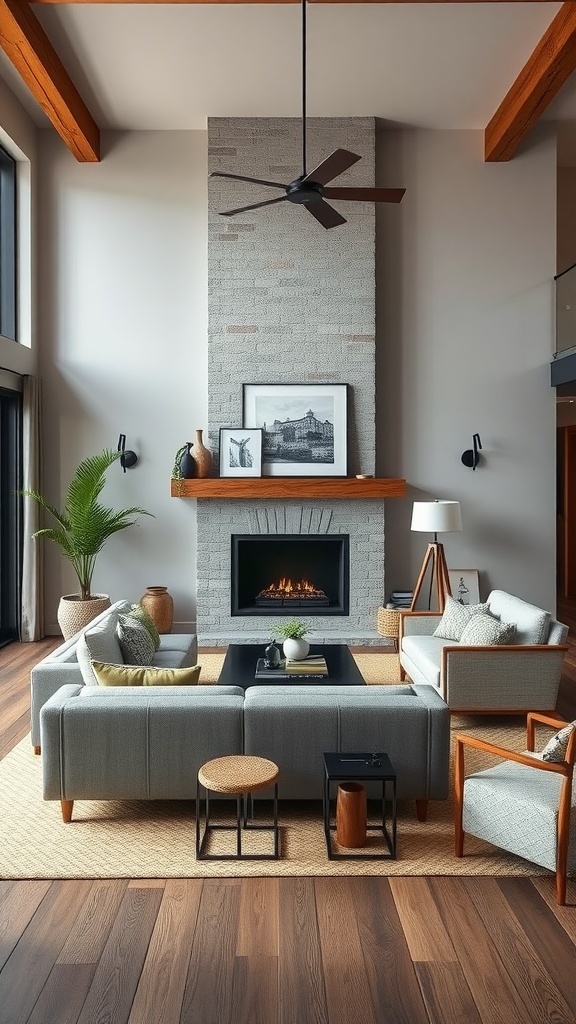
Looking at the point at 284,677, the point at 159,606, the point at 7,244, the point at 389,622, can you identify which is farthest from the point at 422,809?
the point at 7,244

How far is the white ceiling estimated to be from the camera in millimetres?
5422

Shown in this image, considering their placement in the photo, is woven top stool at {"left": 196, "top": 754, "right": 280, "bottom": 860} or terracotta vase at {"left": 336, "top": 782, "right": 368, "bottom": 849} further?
terracotta vase at {"left": 336, "top": 782, "right": 368, "bottom": 849}

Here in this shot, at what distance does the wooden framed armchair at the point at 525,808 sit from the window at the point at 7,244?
18.5ft

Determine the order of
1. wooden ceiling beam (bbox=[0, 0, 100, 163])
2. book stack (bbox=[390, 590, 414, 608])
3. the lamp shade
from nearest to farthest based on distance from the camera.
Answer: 1. wooden ceiling beam (bbox=[0, 0, 100, 163])
2. the lamp shade
3. book stack (bbox=[390, 590, 414, 608])

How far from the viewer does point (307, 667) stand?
4.79 metres

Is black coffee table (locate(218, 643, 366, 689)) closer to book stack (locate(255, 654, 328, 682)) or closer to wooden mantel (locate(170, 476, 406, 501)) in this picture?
book stack (locate(255, 654, 328, 682))

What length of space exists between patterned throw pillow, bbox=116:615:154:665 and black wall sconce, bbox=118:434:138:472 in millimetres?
3028

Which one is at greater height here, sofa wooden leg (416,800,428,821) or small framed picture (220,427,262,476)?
small framed picture (220,427,262,476)

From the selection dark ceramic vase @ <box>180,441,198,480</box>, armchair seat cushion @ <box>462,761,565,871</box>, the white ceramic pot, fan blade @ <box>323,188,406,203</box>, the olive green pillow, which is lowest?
armchair seat cushion @ <box>462,761,565,871</box>

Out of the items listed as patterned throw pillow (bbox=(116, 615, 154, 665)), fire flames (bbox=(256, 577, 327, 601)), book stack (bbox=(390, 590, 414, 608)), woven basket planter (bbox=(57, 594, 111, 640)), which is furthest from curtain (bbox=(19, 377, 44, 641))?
book stack (bbox=(390, 590, 414, 608))

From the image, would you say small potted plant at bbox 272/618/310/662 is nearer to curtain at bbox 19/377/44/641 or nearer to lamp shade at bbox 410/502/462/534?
lamp shade at bbox 410/502/462/534

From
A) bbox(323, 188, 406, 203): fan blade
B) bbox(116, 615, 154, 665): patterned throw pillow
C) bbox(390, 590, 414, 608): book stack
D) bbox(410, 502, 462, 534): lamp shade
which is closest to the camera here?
bbox(323, 188, 406, 203): fan blade

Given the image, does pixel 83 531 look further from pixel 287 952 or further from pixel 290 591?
pixel 287 952

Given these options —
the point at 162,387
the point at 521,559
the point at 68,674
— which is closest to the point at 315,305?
the point at 162,387
